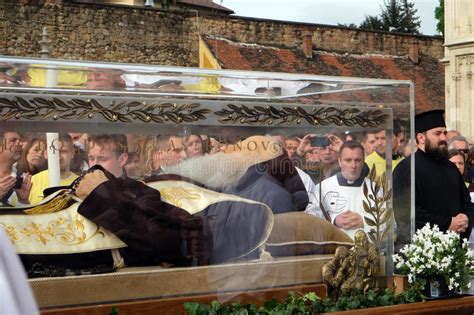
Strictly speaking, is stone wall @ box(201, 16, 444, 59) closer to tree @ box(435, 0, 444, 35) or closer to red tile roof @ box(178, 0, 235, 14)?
red tile roof @ box(178, 0, 235, 14)

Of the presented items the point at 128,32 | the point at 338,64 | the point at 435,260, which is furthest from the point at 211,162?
the point at 338,64

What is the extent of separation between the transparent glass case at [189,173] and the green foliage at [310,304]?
0.46 feet

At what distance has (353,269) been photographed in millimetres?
5914

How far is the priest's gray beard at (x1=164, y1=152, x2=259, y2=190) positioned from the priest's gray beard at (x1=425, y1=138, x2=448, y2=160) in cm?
196

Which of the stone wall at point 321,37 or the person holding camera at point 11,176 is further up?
the stone wall at point 321,37

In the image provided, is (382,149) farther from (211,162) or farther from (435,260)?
(211,162)

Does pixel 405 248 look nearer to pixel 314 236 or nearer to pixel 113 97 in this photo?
pixel 314 236

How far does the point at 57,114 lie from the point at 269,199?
4.26 ft

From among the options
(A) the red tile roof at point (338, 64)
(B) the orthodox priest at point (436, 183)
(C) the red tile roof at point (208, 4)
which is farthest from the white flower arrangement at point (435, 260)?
(C) the red tile roof at point (208, 4)

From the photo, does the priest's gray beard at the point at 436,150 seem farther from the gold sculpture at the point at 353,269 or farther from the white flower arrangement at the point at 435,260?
the gold sculpture at the point at 353,269

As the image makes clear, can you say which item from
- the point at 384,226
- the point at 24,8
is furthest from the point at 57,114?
the point at 24,8

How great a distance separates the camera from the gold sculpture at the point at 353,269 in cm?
577

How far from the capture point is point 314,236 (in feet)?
19.0

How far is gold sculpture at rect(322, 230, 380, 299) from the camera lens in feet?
18.9
